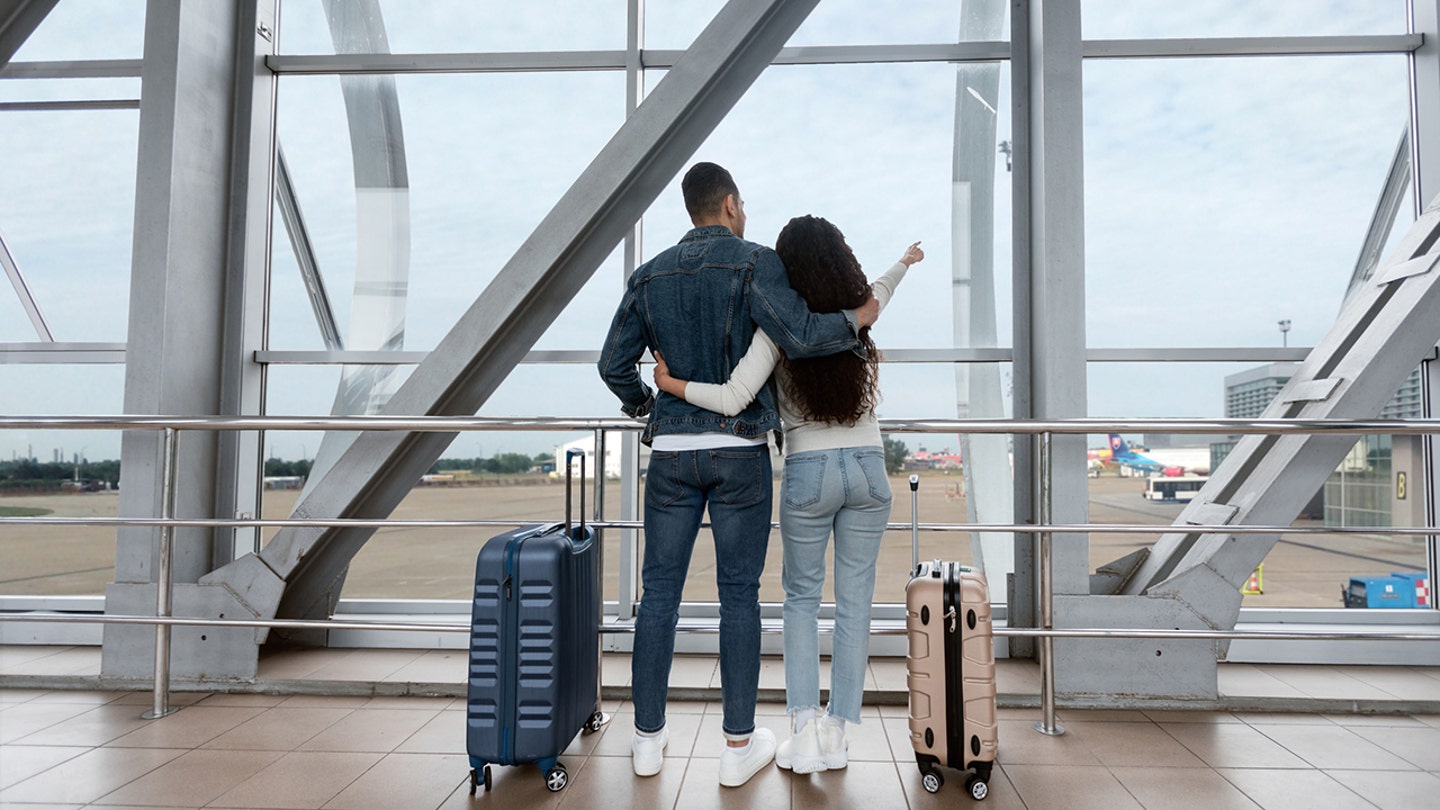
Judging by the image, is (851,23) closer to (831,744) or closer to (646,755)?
(831,744)

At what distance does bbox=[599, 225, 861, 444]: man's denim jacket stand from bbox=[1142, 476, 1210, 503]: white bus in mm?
2610

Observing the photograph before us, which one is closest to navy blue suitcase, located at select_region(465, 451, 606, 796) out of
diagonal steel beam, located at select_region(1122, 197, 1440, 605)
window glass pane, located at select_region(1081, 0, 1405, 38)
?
diagonal steel beam, located at select_region(1122, 197, 1440, 605)

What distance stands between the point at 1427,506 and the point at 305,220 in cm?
502

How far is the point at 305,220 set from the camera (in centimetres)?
355

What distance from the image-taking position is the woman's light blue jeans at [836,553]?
185cm

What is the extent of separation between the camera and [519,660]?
1827 mm

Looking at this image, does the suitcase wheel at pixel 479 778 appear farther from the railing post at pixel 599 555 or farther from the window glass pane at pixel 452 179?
the window glass pane at pixel 452 179

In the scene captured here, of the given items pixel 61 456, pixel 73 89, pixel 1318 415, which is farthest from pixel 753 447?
pixel 73 89

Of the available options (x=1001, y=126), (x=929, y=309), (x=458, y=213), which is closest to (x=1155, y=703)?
(x=929, y=309)

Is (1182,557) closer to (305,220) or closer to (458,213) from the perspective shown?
(458,213)

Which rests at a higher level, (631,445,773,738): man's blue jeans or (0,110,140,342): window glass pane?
(0,110,140,342): window glass pane

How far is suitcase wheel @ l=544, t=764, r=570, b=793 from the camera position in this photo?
1849 millimetres

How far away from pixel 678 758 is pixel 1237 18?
12.4ft

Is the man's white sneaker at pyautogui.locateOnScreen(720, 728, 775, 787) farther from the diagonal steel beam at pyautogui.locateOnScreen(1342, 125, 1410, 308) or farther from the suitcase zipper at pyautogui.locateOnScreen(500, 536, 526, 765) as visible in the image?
the diagonal steel beam at pyautogui.locateOnScreen(1342, 125, 1410, 308)
